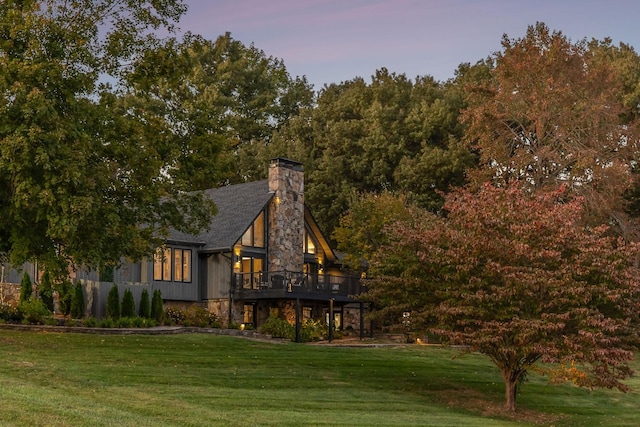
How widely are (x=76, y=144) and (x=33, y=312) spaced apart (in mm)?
10693

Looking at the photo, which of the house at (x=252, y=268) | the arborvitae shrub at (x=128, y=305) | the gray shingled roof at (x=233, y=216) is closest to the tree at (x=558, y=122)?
the house at (x=252, y=268)

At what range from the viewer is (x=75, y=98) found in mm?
22297

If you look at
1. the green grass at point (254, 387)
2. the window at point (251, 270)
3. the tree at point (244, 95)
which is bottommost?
the green grass at point (254, 387)

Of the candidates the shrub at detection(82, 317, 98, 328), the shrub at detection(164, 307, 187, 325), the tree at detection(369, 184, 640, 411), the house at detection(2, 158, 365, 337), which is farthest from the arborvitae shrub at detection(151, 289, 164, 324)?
the tree at detection(369, 184, 640, 411)

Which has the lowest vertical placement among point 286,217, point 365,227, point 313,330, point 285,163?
point 313,330

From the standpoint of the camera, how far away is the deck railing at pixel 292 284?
35778 mm

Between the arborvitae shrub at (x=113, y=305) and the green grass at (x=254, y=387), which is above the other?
the arborvitae shrub at (x=113, y=305)

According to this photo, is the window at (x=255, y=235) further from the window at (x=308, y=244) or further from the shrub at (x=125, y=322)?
the shrub at (x=125, y=322)

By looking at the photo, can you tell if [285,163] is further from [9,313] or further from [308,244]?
[9,313]

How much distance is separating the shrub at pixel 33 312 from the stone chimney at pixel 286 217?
11.6 metres

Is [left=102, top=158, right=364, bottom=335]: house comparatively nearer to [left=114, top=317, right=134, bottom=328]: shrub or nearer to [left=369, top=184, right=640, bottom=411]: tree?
[left=114, top=317, right=134, bottom=328]: shrub

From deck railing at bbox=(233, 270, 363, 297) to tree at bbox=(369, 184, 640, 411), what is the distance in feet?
42.6

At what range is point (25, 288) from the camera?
3177cm

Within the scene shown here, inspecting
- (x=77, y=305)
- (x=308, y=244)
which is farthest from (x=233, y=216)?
(x=77, y=305)
